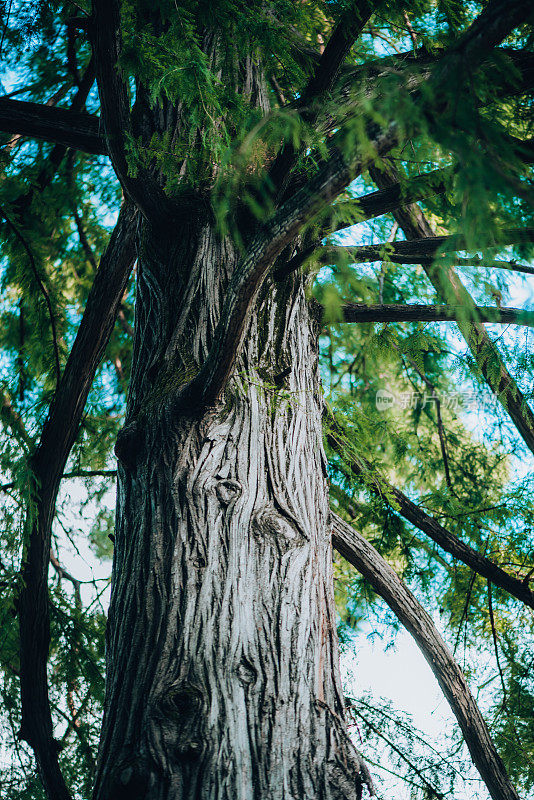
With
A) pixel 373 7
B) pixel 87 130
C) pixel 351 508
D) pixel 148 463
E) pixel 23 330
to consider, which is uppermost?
pixel 23 330

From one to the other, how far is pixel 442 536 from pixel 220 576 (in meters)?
1.74

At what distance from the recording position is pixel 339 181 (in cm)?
155

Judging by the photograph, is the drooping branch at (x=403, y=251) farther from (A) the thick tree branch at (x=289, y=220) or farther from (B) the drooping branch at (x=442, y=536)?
(B) the drooping branch at (x=442, y=536)

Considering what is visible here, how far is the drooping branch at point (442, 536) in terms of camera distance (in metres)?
3.08

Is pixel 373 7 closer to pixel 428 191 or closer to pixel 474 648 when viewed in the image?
pixel 428 191

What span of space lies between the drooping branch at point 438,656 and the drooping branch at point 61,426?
4.48 ft

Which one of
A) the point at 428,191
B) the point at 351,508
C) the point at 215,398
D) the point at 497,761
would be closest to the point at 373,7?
the point at 428,191

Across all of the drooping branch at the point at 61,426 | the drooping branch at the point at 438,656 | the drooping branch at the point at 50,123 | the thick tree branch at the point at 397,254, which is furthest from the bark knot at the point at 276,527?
the drooping branch at the point at 50,123

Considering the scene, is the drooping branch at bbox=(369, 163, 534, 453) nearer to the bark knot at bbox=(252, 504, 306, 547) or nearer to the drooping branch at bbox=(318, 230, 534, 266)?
the drooping branch at bbox=(318, 230, 534, 266)

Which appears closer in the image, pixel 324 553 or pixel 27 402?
pixel 324 553

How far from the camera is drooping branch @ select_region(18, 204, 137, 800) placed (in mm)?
2955

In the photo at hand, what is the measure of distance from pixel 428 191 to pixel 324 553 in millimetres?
1350

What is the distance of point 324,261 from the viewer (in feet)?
9.78

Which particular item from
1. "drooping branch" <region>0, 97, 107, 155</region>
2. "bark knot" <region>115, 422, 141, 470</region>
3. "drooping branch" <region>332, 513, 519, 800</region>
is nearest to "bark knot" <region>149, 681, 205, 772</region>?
"bark knot" <region>115, 422, 141, 470</region>
